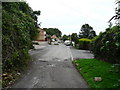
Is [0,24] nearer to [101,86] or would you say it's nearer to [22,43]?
[22,43]

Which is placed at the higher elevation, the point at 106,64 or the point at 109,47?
the point at 109,47

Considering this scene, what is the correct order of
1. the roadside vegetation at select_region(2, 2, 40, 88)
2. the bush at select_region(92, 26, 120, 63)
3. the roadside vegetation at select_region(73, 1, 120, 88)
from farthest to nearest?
the bush at select_region(92, 26, 120, 63) < the roadside vegetation at select_region(2, 2, 40, 88) < the roadside vegetation at select_region(73, 1, 120, 88)

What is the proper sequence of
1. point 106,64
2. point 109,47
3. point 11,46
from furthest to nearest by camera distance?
1. point 106,64
2. point 109,47
3. point 11,46

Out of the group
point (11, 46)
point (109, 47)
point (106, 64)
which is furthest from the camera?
point (106, 64)

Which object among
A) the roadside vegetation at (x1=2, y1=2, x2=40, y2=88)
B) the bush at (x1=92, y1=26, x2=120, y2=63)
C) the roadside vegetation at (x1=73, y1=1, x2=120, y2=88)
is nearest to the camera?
the roadside vegetation at (x1=73, y1=1, x2=120, y2=88)

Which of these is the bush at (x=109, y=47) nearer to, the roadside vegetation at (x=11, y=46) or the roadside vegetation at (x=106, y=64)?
the roadside vegetation at (x=106, y=64)

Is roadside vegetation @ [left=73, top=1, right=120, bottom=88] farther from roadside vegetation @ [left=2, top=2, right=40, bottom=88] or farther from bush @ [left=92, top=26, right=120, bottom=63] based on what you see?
roadside vegetation @ [left=2, top=2, right=40, bottom=88]

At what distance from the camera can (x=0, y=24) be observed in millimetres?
7176

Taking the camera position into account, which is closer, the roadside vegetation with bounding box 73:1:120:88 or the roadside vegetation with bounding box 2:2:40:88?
the roadside vegetation with bounding box 73:1:120:88

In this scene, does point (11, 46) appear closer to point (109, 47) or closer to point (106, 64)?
point (109, 47)

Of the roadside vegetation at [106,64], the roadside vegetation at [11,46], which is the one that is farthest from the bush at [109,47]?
the roadside vegetation at [11,46]

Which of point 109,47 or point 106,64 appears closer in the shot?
point 109,47

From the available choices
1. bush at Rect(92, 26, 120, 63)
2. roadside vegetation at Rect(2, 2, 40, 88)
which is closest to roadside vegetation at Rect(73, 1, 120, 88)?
bush at Rect(92, 26, 120, 63)

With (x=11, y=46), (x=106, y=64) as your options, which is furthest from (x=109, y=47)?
(x=11, y=46)
